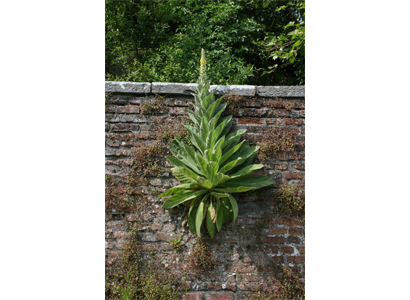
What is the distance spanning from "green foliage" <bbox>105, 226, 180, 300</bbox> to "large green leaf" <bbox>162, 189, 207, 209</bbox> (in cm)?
41

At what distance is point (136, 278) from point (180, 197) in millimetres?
772

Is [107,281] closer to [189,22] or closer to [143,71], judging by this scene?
[143,71]

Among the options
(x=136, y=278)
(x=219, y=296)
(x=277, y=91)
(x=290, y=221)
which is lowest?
(x=219, y=296)

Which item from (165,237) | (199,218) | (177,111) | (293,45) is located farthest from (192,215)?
(293,45)

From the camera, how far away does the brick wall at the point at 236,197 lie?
2107mm

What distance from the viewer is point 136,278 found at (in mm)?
2055

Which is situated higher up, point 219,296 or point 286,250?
point 286,250

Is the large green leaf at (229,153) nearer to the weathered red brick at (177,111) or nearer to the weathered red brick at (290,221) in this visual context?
the weathered red brick at (177,111)

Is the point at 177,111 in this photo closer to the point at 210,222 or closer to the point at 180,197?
the point at 180,197

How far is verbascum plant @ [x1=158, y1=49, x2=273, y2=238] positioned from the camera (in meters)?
2.00

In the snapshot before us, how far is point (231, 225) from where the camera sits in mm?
2195

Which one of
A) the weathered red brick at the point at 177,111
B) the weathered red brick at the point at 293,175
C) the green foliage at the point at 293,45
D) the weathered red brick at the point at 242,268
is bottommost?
the weathered red brick at the point at 242,268

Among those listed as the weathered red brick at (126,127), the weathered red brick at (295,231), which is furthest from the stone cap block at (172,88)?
the weathered red brick at (295,231)

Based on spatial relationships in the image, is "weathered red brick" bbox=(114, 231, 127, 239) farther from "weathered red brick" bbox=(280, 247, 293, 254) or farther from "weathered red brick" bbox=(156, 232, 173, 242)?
"weathered red brick" bbox=(280, 247, 293, 254)
